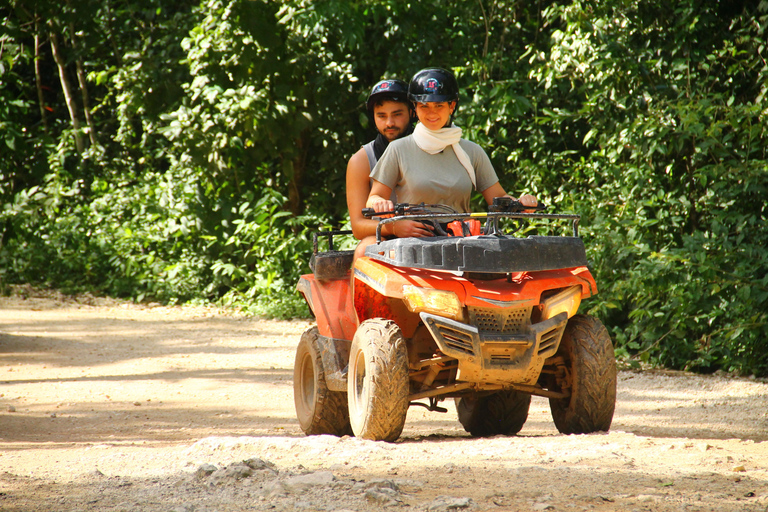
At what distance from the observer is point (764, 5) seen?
731cm

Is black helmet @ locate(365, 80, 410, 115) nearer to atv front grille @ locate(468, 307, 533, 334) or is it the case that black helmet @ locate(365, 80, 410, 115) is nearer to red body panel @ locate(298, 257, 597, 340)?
red body panel @ locate(298, 257, 597, 340)

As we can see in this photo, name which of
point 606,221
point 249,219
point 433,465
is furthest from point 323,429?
point 249,219

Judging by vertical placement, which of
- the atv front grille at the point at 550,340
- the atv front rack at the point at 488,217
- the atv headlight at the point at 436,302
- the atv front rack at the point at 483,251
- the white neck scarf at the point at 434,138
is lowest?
the atv front grille at the point at 550,340

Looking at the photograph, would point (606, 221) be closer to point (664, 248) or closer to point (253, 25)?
point (664, 248)

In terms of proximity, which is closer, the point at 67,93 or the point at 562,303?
the point at 562,303

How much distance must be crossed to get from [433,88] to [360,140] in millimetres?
7878

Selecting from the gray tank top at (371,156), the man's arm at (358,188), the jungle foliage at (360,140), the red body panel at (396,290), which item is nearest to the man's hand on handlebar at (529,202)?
the red body panel at (396,290)

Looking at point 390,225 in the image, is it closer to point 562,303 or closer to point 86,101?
point 562,303

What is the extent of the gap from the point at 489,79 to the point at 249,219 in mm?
4083

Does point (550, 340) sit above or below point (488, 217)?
below

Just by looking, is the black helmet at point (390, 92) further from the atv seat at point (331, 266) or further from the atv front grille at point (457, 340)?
the atv front grille at point (457, 340)

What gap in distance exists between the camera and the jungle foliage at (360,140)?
7.16 meters

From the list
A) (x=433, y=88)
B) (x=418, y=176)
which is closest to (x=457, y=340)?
(x=418, y=176)

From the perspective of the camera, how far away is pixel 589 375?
4.00 m
